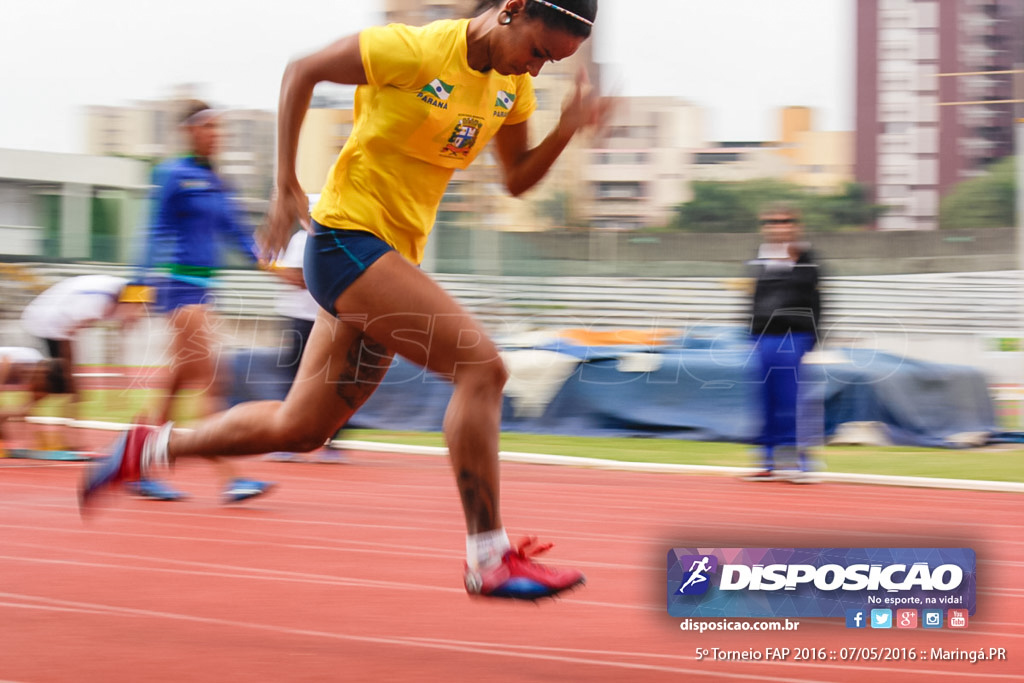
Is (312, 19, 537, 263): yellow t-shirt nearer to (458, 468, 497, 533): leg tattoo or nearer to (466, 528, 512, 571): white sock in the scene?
(458, 468, 497, 533): leg tattoo

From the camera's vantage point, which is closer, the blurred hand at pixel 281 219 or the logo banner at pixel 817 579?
the logo banner at pixel 817 579

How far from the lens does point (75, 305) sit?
7531 mm

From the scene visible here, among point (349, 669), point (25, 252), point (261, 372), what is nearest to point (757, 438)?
point (261, 372)

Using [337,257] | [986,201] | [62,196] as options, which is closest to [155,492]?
[337,257]

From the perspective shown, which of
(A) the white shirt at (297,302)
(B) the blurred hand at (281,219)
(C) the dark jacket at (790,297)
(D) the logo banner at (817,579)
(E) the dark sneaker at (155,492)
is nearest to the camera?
(D) the logo banner at (817,579)

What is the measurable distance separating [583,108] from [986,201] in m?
87.9

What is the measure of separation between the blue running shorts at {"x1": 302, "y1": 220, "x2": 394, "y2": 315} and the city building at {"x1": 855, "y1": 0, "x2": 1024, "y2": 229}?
113162mm

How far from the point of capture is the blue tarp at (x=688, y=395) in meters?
10.2

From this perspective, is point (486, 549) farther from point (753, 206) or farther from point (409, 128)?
point (753, 206)

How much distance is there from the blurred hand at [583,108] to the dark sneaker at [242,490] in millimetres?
2822

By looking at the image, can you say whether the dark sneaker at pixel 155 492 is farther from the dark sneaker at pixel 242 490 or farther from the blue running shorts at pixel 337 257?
the blue running shorts at pixel 337 257

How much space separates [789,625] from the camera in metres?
3.05

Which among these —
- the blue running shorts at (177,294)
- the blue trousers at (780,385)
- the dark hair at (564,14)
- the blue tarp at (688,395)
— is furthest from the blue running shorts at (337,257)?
the blue tarp at (688,395)

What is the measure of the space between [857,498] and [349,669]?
4681mm
